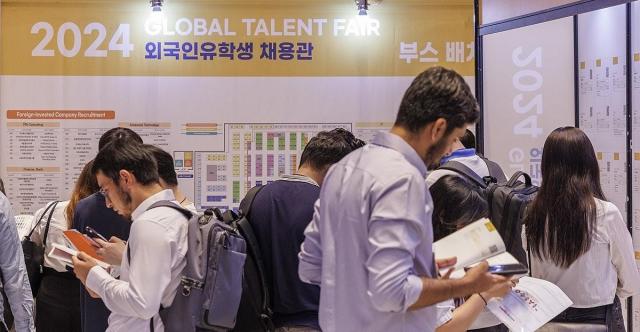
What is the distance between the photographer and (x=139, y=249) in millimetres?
2654

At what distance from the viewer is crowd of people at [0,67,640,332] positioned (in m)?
2.00

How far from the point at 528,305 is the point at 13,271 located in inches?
88.7

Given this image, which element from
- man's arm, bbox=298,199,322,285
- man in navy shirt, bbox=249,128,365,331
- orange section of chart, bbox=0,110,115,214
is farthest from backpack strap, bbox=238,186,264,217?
orange section of chart, bbox=0,110,115,214

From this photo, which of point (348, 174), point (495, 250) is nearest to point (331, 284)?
point (348, 174)

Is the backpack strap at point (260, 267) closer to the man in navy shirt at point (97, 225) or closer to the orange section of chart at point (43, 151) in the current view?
the man in navy shirt at point (97, 225)

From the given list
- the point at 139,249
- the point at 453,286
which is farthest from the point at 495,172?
the point at 453,286

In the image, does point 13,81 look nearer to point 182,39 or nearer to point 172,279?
point 182,39

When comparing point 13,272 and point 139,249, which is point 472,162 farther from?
point 13,272

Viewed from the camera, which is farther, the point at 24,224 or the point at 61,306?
the point at 24,224

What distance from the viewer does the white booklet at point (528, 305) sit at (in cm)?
260

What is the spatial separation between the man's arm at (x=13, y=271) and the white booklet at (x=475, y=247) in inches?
86.5

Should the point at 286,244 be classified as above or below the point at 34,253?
above

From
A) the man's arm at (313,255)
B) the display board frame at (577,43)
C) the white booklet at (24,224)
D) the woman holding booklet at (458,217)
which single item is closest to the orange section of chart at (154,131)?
the white booklet at (24,224)

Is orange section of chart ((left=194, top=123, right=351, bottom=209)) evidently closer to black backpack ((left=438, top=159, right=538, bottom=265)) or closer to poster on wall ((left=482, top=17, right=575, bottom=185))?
poster on wall ((left=482, top=17, right=575, bottom=185))
